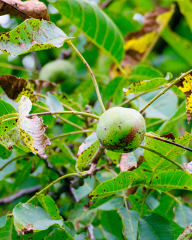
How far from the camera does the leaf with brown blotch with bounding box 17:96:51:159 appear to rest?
0.63m

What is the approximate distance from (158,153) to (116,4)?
1797 millimetres

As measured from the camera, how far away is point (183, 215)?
3.21 feet

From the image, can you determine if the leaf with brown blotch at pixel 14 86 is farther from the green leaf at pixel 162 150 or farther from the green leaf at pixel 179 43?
the green leaf at pixel 179 43

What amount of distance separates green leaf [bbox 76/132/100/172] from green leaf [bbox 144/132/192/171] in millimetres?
151

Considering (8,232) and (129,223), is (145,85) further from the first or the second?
(8,232)

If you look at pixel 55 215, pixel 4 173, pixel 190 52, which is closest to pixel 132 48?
pixel 190 52

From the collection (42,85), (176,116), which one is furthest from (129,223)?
(42,85)

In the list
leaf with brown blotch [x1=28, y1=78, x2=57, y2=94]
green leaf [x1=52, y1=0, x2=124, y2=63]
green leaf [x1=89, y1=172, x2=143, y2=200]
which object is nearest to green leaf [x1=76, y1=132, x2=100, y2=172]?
green leaf [x1=89, y1=172, x2=143, y2=200]

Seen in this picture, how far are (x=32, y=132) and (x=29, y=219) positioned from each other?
264 mm

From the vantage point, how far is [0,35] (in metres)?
0.71

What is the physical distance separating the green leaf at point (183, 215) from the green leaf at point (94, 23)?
0.80 metres

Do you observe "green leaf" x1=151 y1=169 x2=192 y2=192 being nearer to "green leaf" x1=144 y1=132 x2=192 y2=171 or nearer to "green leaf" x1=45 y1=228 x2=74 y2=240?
"green leaf" x1=144 y1=132 x2=192 y2=171

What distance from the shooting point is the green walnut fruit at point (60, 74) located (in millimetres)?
1575

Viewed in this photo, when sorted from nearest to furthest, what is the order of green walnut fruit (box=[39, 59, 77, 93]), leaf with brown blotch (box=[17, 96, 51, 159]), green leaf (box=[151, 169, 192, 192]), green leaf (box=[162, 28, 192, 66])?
leaf with brown blotch (box=[17, 96, 51, 159])
green leaf (box=[151, 169, 192, 192])
green walnut fruit (box=[39, 59, 77, 93])
green leaf (box=[162, 28, 192, 66])
